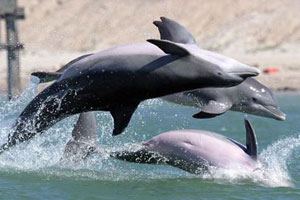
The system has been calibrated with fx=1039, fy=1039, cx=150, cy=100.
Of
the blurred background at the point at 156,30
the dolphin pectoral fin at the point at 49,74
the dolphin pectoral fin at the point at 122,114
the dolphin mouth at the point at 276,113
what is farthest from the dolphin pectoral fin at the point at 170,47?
the blurred background at the point at 156,30

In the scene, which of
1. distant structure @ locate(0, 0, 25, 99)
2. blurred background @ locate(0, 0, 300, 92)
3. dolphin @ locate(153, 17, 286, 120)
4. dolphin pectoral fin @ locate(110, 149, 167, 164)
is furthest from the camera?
blurred background @ locate(0, 0, 300, 92)

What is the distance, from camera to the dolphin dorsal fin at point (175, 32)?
1461 centimetres

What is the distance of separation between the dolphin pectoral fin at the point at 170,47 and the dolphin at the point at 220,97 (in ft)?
5.11

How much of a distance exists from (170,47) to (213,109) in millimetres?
2383

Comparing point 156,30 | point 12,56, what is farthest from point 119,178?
point 156,30

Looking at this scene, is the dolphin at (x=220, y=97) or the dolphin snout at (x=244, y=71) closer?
the dolphin snout at (x=244, y=71)

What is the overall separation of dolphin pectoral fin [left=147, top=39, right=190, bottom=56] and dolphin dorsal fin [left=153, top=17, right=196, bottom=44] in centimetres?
157

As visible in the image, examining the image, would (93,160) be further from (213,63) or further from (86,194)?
(213,63)

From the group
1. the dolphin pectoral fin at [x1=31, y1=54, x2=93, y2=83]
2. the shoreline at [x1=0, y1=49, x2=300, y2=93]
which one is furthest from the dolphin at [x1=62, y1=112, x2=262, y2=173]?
the shoreline at [x1=0, y1=49, x2=300, y2=93]

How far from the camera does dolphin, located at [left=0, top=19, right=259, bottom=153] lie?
1295 cm

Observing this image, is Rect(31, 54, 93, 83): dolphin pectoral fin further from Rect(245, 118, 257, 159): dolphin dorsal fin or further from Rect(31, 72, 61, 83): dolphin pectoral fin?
Rect(245, 118, 257, 159): dolphin dorsal fin

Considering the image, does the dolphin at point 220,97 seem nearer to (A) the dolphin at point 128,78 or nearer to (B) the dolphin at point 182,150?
(B) the dolphin at point 182,150

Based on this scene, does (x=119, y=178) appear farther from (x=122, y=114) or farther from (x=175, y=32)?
(x=175, y=32)

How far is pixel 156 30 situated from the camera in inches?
1853
